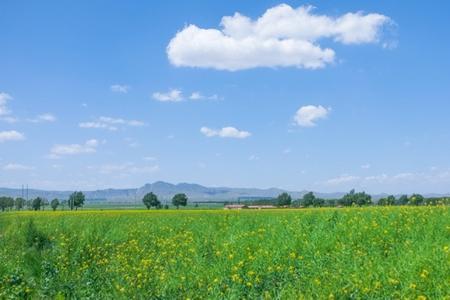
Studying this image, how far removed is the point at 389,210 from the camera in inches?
692

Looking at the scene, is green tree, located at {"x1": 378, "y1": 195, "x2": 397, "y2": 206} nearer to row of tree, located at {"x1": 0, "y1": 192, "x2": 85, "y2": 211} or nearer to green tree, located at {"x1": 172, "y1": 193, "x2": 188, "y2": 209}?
green tree, located at {"x1": 172, "y1": 193, "x2": 188, "y2": 209}

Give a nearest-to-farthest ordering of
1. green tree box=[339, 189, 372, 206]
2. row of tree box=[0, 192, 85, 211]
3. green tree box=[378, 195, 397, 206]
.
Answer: green tree box=[378, 195, 397, 206], green tree box=[339, 189, 372, 206], row of tree box=[0, 192, 85, 211]

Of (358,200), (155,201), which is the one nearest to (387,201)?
(358,200)

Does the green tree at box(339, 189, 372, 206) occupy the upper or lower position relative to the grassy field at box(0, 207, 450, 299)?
upper

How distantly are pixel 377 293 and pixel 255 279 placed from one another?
2946 mm

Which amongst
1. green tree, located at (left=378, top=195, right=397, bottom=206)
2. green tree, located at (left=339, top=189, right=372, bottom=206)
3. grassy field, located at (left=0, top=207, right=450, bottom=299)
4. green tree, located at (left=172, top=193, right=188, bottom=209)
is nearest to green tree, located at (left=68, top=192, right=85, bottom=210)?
green tree, located at (left=172, top=193, right=188, bottom=209)

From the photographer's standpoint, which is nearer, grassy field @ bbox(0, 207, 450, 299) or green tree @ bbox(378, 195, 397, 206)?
grassy field @ bbox(0, 207, 450, 299)

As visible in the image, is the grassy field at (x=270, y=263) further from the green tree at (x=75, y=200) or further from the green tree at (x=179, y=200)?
the green tree at (x=75, y=200)

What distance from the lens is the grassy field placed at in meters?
9.94

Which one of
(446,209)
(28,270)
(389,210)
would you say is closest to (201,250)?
(28,270)

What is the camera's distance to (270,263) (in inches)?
487

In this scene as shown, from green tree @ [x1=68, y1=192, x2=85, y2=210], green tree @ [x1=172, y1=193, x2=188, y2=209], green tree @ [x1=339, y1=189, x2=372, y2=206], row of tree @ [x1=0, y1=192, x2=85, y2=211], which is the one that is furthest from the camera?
green tree @ [x1=68, y1=192, x2=85, y2=210]

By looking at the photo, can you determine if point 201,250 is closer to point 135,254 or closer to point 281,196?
point 135,254

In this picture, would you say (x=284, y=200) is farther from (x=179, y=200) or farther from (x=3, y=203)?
(x=3, y=203)
